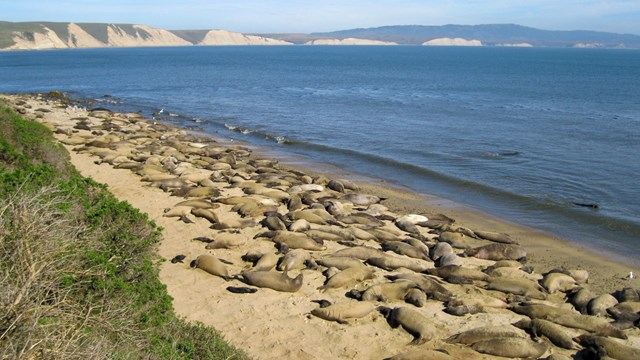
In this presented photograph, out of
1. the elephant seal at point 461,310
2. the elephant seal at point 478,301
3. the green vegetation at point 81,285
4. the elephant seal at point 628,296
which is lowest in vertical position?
the elephant seal at point 478,301

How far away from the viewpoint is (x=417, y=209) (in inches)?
680

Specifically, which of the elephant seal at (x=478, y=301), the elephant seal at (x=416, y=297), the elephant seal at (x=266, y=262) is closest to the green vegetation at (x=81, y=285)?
the elephant seal at (x=266, y=262)

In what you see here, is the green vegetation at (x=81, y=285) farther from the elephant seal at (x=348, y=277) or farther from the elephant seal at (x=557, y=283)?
the elephant seal at (x=557, y=283)

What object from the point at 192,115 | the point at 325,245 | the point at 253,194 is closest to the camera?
the point at 325,245

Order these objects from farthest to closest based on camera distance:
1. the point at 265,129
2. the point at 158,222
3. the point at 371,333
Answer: the point at 265,129
the point at 158,222
the point at 371,333

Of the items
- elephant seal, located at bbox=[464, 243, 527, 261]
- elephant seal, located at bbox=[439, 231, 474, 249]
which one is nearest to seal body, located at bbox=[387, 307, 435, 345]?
elephant seal, located at bbox=[464, 243, 527, 261]

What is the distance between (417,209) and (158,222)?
7.56m

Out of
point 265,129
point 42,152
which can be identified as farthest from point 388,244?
point 265,129

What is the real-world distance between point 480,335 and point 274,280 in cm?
368

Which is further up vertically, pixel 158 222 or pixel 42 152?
pixel 42 152

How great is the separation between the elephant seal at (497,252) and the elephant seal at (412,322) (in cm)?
371

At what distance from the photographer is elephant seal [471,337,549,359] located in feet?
27.6

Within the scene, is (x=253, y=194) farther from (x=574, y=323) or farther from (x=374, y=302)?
(x=574, y=323)

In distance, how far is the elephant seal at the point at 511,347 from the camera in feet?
27.6
